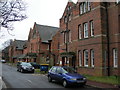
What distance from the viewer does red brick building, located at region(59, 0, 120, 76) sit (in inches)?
791

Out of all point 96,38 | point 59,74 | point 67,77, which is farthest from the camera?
point 96,38

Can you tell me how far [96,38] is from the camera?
69.5ft

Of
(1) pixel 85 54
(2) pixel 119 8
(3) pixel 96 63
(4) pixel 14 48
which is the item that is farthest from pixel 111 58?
(4) pixel 14 48

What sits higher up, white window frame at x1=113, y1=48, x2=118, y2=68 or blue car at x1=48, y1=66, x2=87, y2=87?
white window frame at x1=113, y1=48, x2=118, y2=68

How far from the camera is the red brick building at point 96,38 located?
20.1 metres

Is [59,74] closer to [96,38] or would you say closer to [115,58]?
[115,58]

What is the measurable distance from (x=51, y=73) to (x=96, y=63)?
21.7 feet

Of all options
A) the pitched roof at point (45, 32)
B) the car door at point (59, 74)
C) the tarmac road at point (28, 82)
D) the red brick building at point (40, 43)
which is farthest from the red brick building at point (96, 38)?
the pitched roof at point (45, 32)

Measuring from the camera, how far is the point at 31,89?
41.9 feet

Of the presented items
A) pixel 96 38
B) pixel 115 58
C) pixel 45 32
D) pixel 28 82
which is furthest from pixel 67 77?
pixel 45 32

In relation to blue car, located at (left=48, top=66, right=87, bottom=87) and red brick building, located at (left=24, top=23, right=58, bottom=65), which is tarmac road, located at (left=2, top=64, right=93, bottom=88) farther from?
red brick building, located at (left=24, top=23, right=58, bottom=65)

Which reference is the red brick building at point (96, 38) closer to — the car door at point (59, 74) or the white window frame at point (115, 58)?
the white window frame at point (115, 58)

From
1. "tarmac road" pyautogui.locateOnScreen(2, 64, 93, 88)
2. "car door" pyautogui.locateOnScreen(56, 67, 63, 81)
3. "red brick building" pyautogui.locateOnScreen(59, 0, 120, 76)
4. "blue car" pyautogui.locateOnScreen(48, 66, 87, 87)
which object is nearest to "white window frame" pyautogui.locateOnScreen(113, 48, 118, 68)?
"red brick building" pyautogui.locateOnScreen(59, 0, 120, 76)

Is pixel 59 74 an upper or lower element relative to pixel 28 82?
upper
